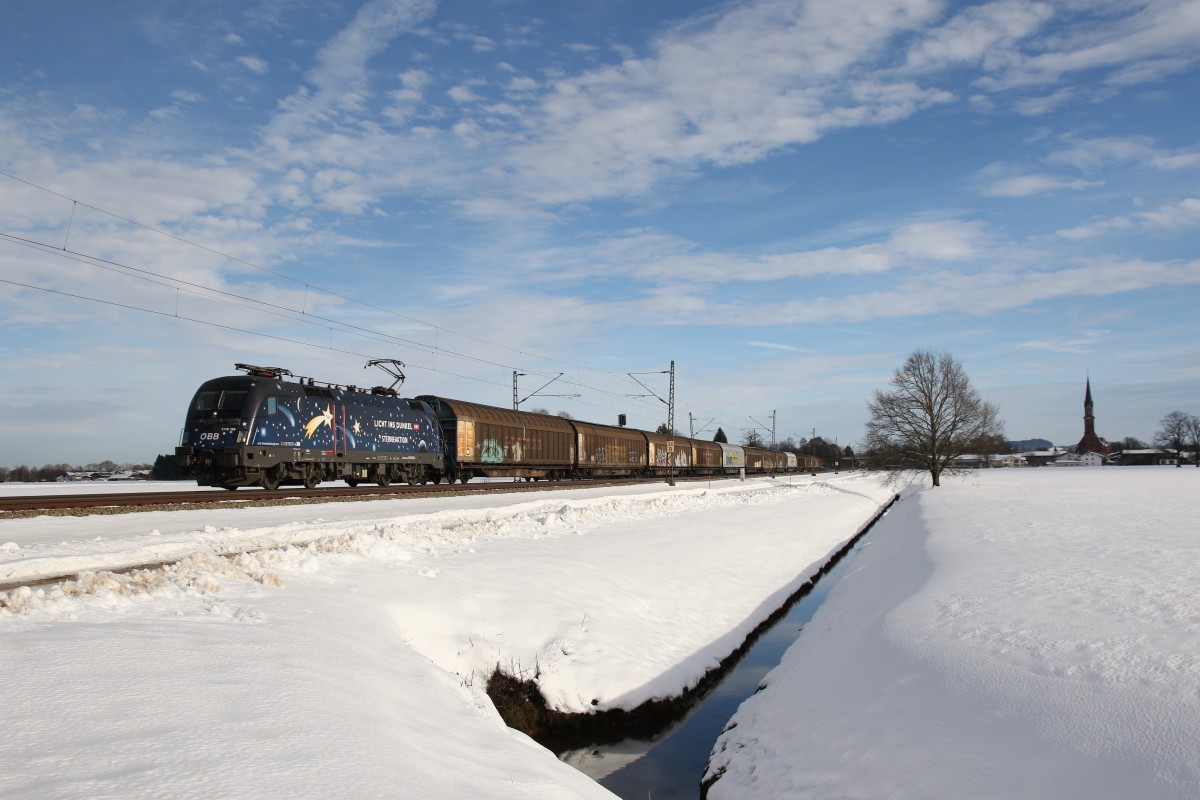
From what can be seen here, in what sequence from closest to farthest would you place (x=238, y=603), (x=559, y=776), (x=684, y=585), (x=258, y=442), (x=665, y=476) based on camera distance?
(x=559, y=776)
(x=238, y=603)
(x=684, y=585)
(x=258, y=442)
(x=665, y=476)

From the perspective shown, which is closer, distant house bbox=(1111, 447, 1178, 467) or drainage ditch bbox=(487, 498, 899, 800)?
drainage ditch bbox=(487, 498, 899, 800)

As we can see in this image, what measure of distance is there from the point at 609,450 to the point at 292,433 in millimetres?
27878

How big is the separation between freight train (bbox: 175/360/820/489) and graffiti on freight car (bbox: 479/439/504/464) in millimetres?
48

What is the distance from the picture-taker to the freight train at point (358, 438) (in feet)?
75.0

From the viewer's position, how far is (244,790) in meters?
3.95

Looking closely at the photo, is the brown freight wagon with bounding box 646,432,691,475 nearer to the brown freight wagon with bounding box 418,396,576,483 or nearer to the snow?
the brown freight wagon with bounding box 418,396,576,483

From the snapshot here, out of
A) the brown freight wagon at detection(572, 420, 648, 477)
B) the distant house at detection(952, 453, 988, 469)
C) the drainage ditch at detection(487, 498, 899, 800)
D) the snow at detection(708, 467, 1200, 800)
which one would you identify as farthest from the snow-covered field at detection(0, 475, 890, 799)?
the distant house at detection(952, 453, 988, 469)

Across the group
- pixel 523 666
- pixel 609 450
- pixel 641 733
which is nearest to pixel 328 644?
pixel 523 666

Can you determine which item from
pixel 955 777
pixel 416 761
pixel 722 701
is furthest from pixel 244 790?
pixel 722 701

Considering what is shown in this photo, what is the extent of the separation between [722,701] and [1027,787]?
20.2ft

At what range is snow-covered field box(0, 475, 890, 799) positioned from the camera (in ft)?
14.2

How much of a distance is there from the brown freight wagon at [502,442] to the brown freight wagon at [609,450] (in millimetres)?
1374

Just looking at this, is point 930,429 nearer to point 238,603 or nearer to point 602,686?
point 602,686

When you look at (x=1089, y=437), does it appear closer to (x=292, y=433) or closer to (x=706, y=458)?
(x=706, y=458)
